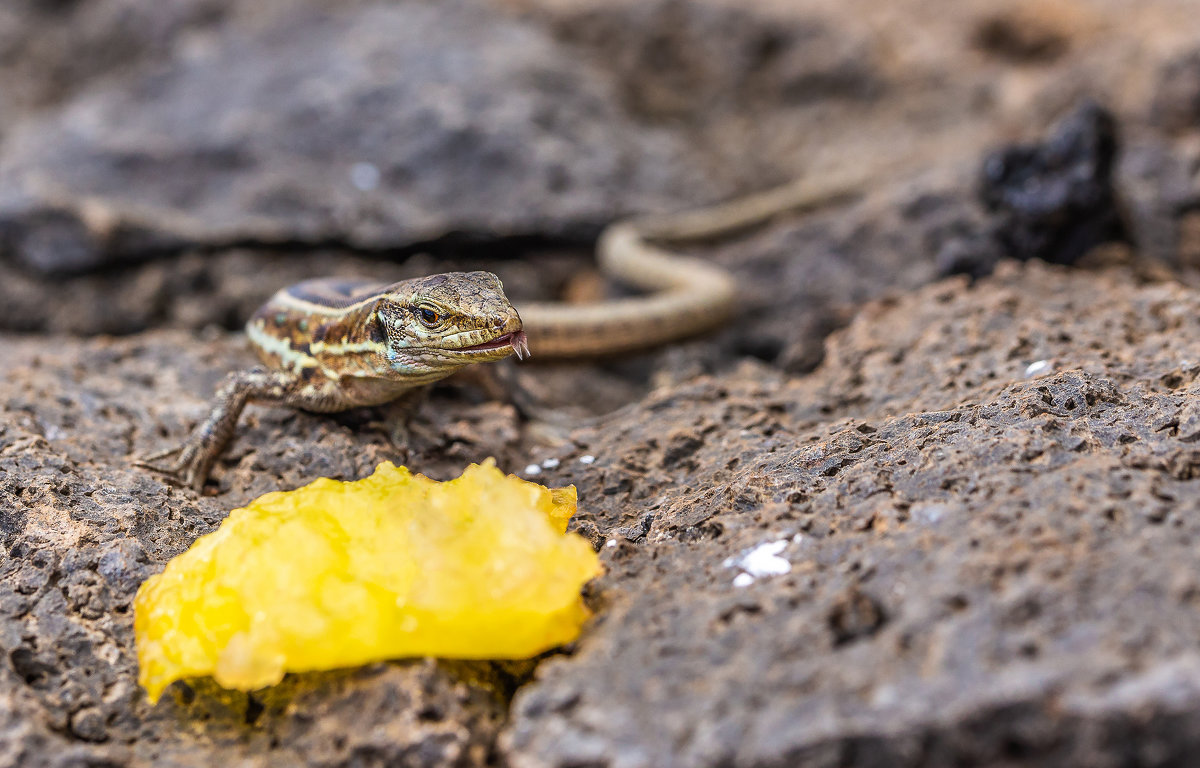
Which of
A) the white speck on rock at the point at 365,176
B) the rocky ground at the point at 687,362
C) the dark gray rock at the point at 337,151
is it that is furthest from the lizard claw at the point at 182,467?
the white speck on rock at the point at 365,176

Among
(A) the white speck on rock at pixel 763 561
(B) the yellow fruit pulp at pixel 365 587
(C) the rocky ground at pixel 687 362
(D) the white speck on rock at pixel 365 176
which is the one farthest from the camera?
(D) the white speck on rock at pixel 365 176

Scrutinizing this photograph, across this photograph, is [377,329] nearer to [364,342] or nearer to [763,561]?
[364,342]

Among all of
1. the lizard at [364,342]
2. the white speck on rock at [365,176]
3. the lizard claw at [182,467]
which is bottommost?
the lizard claw at [182,467]

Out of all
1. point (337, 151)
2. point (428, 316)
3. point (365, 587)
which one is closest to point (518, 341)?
point (428, 316)

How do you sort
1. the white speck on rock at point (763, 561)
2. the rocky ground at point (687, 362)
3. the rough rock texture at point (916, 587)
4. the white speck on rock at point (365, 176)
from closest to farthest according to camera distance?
the rough rock texture at point (916, 587), the rocky ground at point (687, 362), the white speck on rock at point (763, 561), the white speck on rock at point (365, 176)

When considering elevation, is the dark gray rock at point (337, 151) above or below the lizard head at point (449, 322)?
below

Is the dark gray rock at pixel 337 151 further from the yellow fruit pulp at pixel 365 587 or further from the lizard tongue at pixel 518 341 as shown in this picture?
the yellow fruit pulp at pixel 365 587

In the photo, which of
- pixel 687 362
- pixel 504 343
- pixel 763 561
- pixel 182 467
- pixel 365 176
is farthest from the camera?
pixel 365 176
